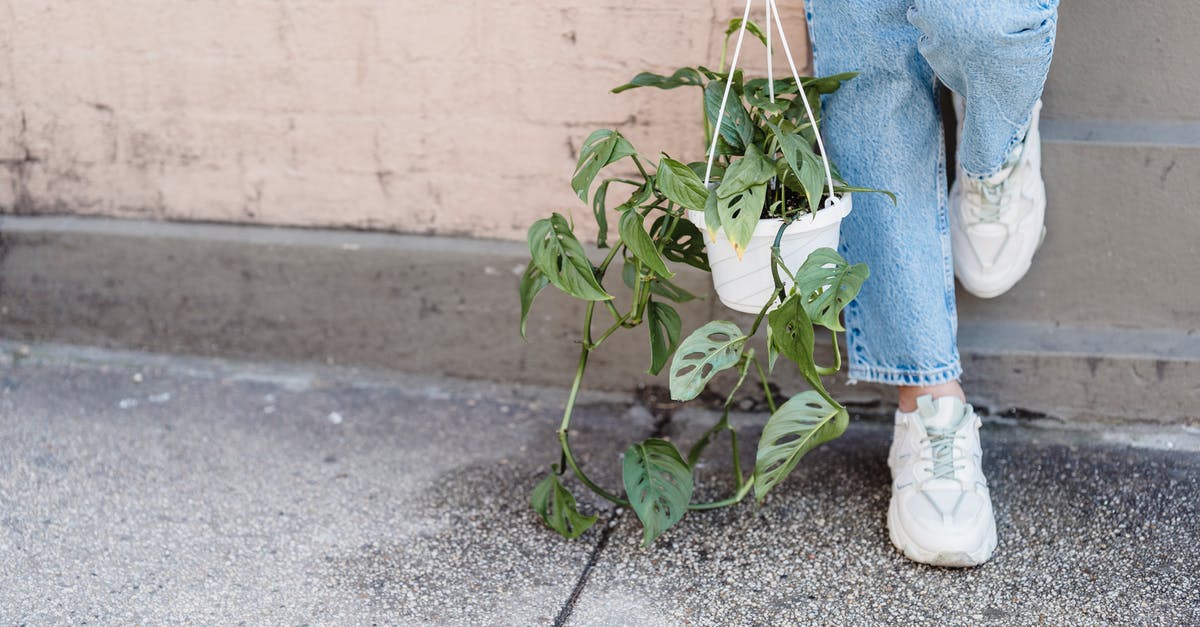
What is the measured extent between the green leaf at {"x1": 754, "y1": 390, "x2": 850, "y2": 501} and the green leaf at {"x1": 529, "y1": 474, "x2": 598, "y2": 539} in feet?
1.01

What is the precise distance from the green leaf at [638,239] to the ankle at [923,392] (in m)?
0.49

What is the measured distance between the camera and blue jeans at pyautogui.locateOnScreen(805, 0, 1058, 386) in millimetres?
1538

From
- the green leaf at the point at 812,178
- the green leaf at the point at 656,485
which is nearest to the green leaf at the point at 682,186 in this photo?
the green leaf at the point at 812,178

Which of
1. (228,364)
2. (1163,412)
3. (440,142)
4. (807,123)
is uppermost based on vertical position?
(807,123)

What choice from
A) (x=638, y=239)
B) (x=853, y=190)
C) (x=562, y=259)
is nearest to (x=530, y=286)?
(x=562, y=259)

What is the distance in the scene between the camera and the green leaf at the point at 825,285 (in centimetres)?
145

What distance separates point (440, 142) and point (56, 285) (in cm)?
86

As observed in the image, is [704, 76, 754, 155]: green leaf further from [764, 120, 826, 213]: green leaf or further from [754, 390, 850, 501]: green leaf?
[754, 390, 850, 501]: green leaf

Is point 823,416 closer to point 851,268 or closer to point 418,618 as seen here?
point 851,268

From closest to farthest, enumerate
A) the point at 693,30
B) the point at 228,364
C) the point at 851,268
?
the point at 851,268, the point at 693,30, the point at 228,364

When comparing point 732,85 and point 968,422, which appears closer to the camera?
point 732,85

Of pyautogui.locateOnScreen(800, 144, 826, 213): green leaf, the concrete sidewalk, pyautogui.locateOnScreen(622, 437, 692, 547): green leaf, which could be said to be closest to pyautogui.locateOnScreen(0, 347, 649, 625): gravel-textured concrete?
the concrete sidewalk

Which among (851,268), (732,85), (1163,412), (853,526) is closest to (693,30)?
(732,85)

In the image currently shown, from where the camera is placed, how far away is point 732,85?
165cm
